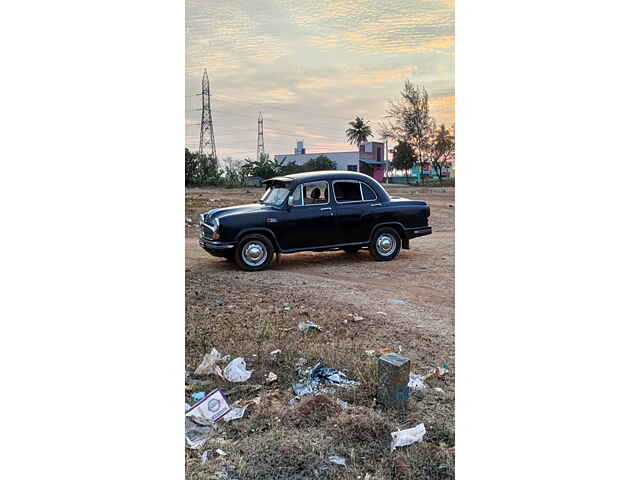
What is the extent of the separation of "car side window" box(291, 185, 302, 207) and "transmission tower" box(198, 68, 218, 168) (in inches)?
26.5

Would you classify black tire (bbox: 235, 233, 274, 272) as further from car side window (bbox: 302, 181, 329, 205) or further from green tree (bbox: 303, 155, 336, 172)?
green tree (bbox: 303, 155, 336, 172)

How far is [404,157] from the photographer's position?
4.72 m

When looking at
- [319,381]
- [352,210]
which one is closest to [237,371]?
[319,381]

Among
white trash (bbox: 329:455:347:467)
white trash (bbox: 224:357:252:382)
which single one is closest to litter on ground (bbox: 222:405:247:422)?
white trash (bbox: 224:357:252:382)

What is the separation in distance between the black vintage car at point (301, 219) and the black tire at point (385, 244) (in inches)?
0.5

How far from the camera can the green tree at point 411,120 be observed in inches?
173

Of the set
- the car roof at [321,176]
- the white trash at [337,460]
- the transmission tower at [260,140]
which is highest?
the transmission tower at [260,140]

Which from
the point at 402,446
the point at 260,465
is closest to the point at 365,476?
the point at 402,446

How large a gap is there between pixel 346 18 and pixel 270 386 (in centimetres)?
281

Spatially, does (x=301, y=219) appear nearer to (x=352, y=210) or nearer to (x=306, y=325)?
(x=352, y=210)

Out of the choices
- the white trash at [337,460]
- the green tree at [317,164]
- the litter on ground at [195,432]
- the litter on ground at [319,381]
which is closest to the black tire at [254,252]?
the green tree at [317,164]

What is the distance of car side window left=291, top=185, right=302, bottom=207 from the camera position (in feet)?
15.1

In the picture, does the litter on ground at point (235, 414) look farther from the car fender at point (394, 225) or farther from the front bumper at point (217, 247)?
the car fender at point (394, 225)
